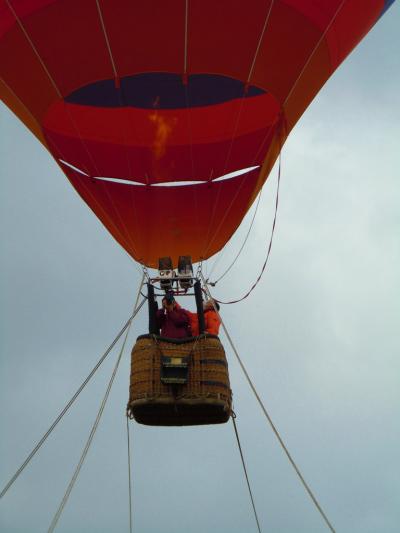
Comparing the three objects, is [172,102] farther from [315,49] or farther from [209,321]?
[209,321]

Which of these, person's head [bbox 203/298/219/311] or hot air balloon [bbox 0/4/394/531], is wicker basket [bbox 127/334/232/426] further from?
person's head [bbox 203/298/219/311]

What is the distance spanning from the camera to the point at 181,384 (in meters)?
4.90

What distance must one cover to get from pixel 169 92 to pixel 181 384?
2379 millimetres

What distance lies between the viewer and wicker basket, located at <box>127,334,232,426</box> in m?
4.90

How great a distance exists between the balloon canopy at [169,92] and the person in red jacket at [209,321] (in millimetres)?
1383

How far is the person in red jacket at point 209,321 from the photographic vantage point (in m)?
5.28

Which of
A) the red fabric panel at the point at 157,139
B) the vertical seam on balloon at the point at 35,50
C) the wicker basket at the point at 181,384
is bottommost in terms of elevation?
the wicker basket at the point at 181,384

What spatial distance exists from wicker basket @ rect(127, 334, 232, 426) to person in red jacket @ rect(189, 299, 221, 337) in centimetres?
19

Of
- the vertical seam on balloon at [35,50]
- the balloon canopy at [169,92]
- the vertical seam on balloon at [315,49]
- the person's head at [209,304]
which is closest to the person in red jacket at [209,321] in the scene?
the person's head at [209,304]

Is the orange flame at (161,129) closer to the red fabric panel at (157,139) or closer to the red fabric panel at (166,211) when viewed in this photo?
the red fabric panel at (157,139)

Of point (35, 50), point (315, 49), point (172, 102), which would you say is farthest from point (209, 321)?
point (35, 50)

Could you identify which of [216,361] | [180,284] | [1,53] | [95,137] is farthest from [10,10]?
[216,361]

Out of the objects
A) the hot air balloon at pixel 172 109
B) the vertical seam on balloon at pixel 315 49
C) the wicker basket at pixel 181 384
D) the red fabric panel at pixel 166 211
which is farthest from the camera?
the red fabric panel at pixel 166 211

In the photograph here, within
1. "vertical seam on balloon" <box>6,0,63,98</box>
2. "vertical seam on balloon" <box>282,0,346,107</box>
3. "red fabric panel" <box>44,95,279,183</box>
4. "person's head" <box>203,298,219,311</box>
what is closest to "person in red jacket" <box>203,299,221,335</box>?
"person's head" <box>203,298,219,311</box>
